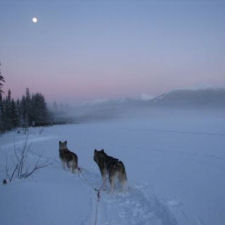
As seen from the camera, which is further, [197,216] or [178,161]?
[178,161]

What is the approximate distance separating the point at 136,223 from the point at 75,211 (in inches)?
61.1

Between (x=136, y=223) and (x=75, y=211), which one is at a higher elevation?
(x=75, y=211)

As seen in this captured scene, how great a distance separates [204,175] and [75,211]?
6.33m

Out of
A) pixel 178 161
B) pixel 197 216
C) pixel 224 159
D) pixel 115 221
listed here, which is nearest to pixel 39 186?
pixel 115 221

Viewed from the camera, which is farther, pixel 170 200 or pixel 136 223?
pixel 170 200

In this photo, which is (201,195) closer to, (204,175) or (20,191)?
(204,175)

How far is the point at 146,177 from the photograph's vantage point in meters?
8.77

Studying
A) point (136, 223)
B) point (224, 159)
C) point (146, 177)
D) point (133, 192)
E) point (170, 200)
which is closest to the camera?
point (136, 223)

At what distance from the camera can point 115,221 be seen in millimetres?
4969

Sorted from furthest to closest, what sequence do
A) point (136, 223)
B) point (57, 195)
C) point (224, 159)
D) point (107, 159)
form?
1. point (224, 159)
2. point (107, 159)
3. point (57, 195)
4. point (136, 223)

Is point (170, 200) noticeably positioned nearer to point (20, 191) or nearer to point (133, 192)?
point (133, 192)

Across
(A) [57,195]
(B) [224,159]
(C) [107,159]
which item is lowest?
(B) [224,159]

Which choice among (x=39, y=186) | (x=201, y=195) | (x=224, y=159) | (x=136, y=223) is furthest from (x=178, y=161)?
(x=39, y=186)

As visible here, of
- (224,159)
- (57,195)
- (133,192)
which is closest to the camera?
(57,195)
